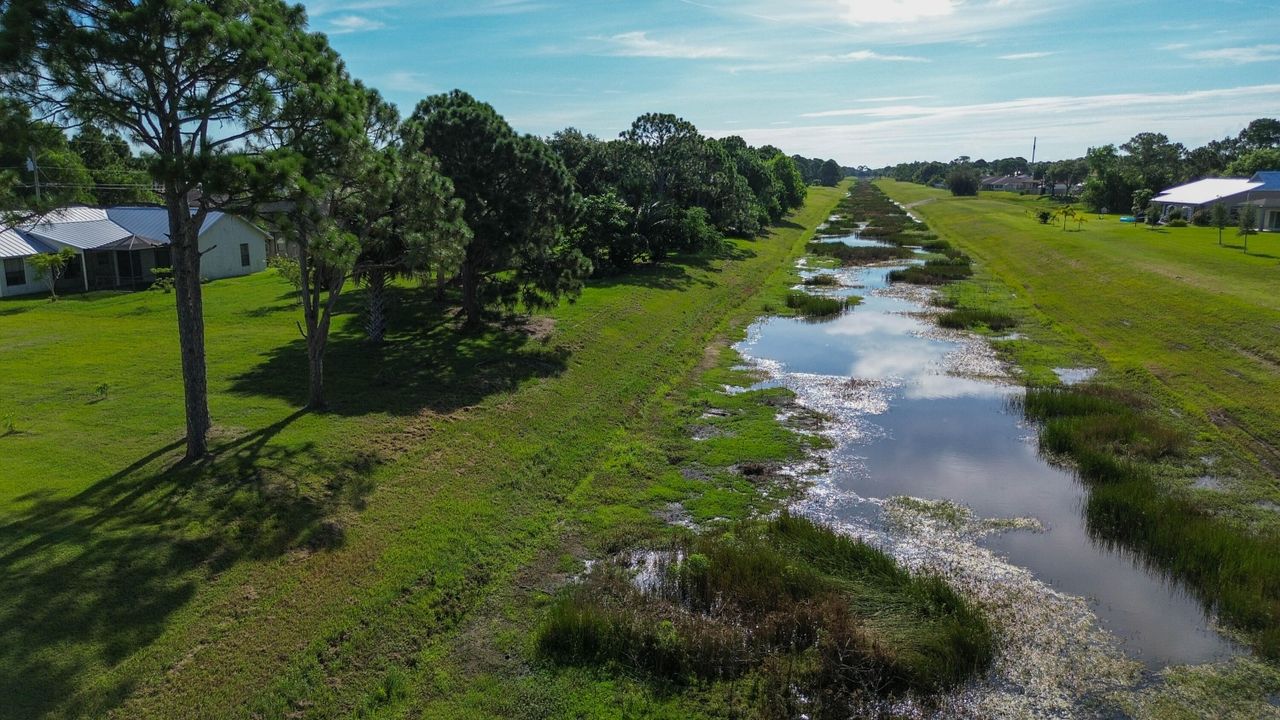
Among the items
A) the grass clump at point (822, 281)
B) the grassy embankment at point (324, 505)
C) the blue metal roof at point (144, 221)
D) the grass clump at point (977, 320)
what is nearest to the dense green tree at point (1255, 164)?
the grass clump at point (822, 281)

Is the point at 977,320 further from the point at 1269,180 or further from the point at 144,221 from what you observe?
the point at 1269,180

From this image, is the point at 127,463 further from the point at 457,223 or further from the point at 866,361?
the point at 866,361

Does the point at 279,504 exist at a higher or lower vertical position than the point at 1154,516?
higher

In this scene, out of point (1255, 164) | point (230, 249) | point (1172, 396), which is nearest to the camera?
point (1172, 396)

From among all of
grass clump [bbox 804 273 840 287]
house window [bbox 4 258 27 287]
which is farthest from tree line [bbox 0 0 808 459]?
grass clump [bbox 804 273 840 287]

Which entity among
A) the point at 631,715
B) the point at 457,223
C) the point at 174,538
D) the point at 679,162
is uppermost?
the point at 679,162

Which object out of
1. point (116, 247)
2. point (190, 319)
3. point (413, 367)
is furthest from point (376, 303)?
point (116, 247)

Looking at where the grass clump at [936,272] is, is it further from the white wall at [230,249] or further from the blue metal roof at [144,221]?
the blue metal roof at [144,221]

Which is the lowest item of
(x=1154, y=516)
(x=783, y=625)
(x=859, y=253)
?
(x=783, y=625)

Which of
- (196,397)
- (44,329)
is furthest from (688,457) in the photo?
(44,329)
